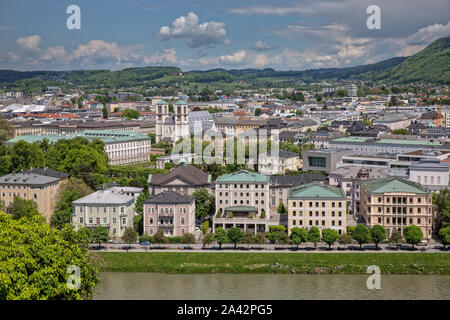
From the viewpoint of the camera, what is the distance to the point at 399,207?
83.5ft

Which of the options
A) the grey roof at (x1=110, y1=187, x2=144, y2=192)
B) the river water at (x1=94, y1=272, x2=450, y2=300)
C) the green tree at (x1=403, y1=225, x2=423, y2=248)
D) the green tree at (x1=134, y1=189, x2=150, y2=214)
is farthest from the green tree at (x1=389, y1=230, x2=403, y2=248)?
the grey roof at (x1=110, y1=187, x2=144, y2=192)

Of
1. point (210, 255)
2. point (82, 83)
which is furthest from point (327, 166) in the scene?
point (82, 83)

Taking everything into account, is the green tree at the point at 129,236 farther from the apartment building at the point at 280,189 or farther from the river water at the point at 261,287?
the apartment building at the point at 280,189

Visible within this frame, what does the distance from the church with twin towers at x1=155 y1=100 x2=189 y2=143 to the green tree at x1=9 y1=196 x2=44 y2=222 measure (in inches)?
1194

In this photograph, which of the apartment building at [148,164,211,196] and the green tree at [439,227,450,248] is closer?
the green tree at [439,227,450,248]

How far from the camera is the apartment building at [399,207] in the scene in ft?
82.3

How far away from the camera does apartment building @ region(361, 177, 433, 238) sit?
25078mm

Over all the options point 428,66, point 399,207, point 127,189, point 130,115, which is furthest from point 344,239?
point 428,66

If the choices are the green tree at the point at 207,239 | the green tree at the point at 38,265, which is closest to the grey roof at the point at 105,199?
the green tree at the point at 207,239

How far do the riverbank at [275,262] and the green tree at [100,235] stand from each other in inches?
47.3

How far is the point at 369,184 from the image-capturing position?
27.8 meters

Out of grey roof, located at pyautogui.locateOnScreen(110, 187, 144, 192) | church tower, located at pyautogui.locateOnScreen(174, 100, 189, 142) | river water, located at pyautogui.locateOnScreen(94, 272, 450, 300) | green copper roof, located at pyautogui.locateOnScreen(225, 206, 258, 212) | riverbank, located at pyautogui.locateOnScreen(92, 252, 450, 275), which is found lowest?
river water, located at pyautogui.locateOnScreen(94, 272, 450, 300)

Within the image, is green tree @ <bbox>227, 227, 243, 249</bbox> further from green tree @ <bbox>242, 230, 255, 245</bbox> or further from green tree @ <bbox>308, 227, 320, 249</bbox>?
green tree @ <bbox>308, 227, 320, 249</bbox>

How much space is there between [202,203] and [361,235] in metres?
8.63
